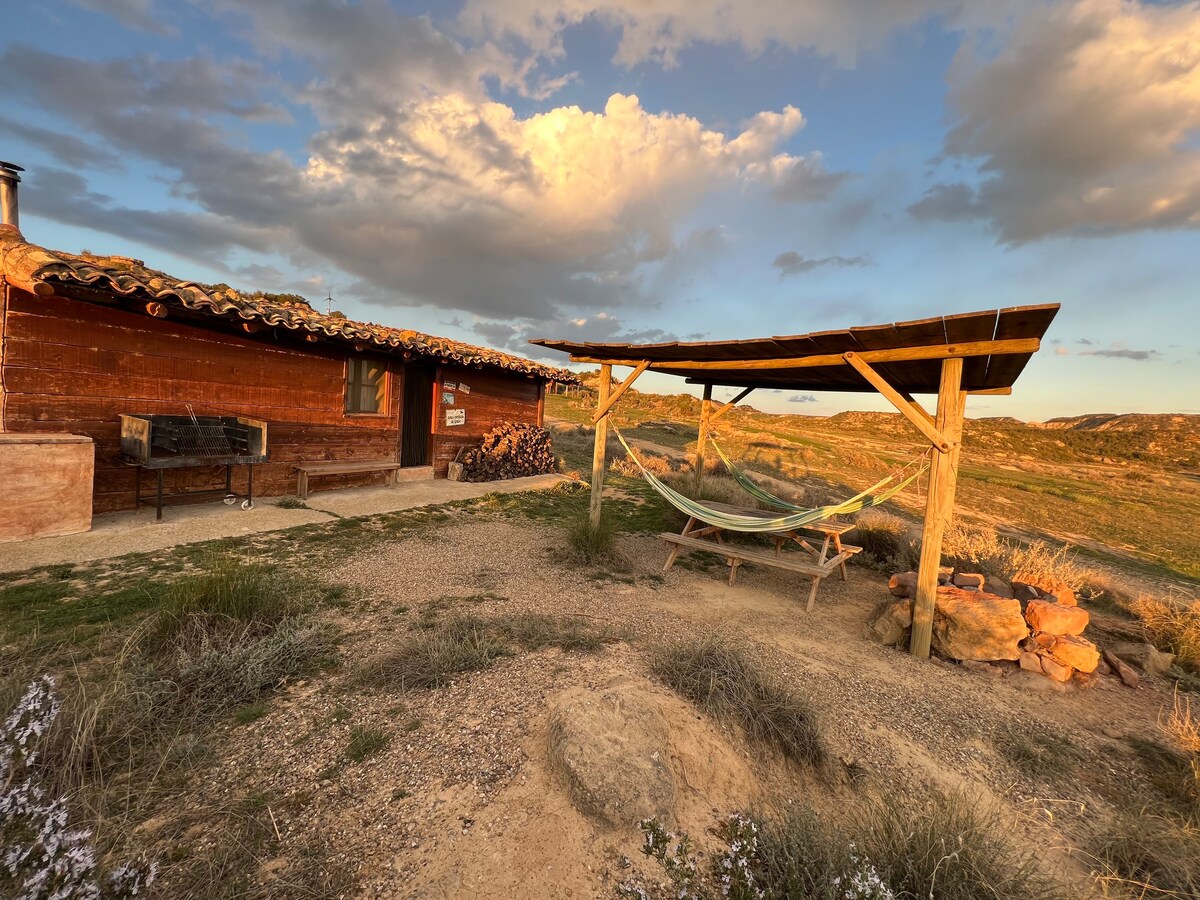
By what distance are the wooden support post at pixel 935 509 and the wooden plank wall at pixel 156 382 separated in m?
7.54

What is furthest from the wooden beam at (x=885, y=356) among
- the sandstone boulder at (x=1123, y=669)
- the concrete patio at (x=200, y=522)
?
the concrete patio at (x=200, y=522)

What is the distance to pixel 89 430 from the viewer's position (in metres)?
4.93

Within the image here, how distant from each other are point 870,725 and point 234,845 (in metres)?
2.94

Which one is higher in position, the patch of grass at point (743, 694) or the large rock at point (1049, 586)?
the large rock at point (1049, 586)

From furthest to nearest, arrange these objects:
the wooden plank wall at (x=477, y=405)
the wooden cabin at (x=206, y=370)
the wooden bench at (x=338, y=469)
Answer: the wooden plank wall at (x=477, y=405), the wooden bench at (x=338, y=469), the wooden cabin at (x=206, y=370)

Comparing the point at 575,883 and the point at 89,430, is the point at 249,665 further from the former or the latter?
the point at 89,430

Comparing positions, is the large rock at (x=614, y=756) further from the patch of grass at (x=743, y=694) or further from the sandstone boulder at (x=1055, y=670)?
the sandstone boulder at (x=1055, y=670)

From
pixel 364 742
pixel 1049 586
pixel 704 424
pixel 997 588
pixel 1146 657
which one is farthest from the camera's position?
pixel 704 424

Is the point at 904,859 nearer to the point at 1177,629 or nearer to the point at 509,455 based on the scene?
the point at 1177,629

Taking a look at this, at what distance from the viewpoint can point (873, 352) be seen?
3.98m

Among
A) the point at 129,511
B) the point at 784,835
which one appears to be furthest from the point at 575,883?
the point at 129,511

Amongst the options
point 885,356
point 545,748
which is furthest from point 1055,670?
point 545,748

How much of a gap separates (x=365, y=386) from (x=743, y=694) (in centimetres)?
748

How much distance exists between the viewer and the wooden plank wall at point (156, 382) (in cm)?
459
